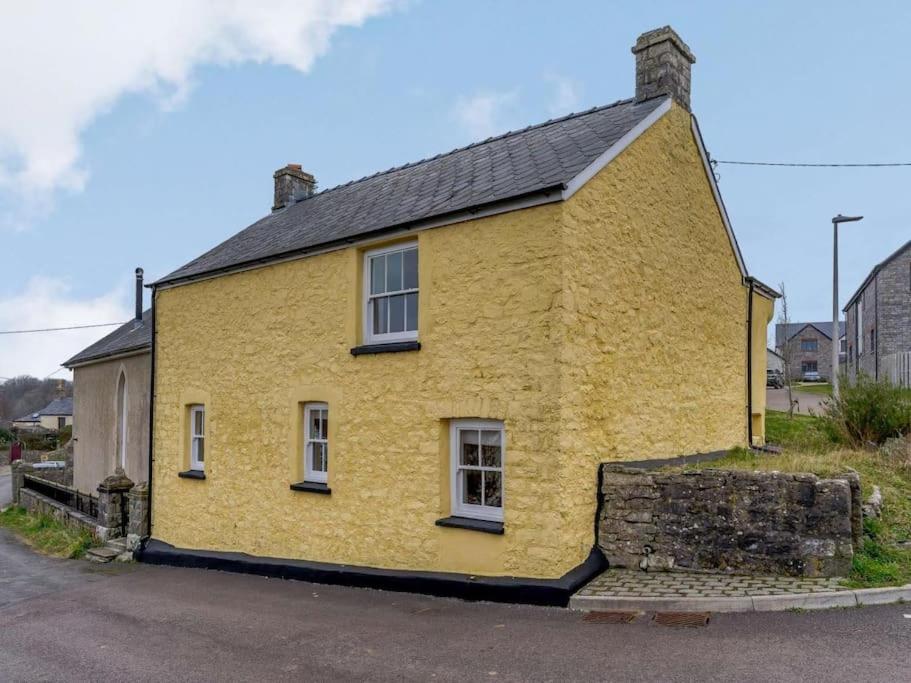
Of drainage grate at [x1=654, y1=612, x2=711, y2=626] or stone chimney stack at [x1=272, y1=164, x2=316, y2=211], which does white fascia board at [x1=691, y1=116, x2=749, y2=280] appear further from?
stone chimney stack at [x1=272, y1=164, x2=316, y2=211]

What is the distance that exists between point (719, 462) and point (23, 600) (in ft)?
36.6

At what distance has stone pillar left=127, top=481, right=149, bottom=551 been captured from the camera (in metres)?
13.9

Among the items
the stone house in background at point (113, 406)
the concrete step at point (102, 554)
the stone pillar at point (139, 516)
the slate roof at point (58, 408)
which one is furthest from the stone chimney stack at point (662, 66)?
the slate roof at point (58, 408)

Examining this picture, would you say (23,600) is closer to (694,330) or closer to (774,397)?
(694,330)

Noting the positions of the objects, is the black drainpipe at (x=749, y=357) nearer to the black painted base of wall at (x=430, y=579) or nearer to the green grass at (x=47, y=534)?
the black painted base of wall at (x=430, y=579)

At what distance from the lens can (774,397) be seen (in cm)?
3406

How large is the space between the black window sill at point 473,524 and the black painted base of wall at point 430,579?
21.7 inches

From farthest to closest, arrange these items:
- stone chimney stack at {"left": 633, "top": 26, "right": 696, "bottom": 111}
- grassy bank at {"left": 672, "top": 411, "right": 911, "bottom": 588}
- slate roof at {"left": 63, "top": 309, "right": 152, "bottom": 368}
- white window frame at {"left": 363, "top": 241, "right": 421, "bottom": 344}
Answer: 1. slate roof at {"left": 63, "top": 309, "right": 152, "bottom": 368}
2. stone chimney stack at {"left": 633, "top": 26, "right": 696, "bottom": 111}
3. white window frame at {"left": 363, "top": 241, "right": 421, "bottom": 344}
4. grassy bank at {"left": 672, "top": 411, "right": 911, "bottom": 588}

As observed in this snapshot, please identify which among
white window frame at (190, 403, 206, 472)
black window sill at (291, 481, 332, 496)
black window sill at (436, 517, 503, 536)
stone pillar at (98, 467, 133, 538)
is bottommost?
stone pillar at (98, 467, 133, 538)

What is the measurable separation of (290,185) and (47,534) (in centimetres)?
1088

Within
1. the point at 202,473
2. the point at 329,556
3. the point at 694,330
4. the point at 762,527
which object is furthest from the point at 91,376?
the point at 762,527

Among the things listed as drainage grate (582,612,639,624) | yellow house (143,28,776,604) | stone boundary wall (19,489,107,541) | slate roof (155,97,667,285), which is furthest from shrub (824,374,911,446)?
stone boundary wall (19,489,107,541)

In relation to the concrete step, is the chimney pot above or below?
above

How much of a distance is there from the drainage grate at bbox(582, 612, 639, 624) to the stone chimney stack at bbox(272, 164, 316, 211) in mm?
12940
